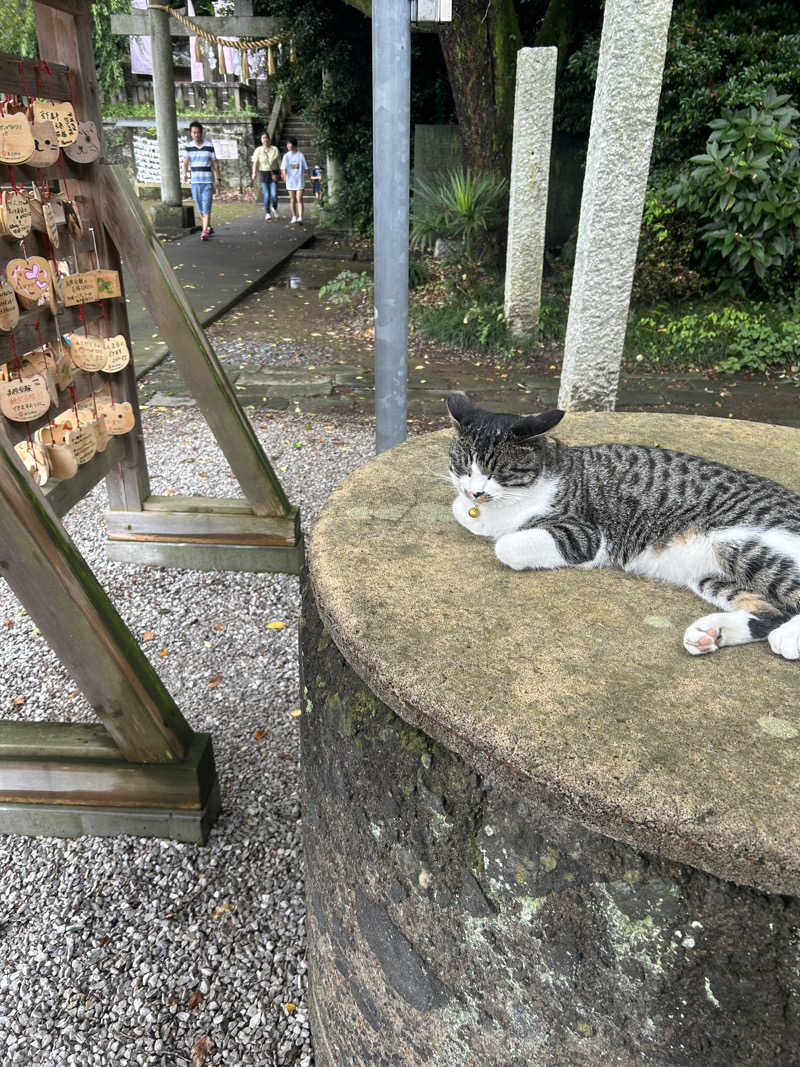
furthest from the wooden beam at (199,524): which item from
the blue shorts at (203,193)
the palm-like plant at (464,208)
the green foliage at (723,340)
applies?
the blue shorts at (203,193)

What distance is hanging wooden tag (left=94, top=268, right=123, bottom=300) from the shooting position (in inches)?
120

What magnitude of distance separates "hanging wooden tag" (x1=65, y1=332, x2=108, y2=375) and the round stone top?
1.47 m

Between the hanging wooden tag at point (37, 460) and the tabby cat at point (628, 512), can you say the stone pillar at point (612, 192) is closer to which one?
the tabby cat at point (628, 512)

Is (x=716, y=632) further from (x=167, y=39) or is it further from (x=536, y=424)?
(x=167, y=39)

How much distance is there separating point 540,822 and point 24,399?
2.23 metres

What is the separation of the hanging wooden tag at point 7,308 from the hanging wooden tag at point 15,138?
0.37m

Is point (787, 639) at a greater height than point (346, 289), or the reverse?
point (787, 639)

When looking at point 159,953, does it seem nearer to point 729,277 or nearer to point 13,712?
point 13,712

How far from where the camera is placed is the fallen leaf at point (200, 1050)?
1850 millimetres

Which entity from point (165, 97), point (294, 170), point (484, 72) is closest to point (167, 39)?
point (165, 97)

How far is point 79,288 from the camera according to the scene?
2.91 metres

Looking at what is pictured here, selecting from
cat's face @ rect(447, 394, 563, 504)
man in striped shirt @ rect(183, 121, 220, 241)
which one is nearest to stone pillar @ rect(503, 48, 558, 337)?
cat's face @ rect(447, 394, 563, 504)

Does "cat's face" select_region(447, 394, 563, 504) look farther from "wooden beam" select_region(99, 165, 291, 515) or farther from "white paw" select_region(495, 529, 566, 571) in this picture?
"wooden beam" select_region(99, 165, 291, 515)

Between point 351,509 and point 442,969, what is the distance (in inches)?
45.1
